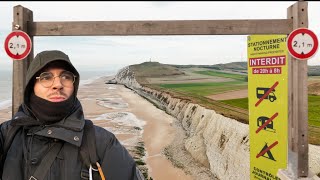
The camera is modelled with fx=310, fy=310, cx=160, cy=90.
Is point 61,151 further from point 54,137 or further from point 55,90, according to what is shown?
point 55,90

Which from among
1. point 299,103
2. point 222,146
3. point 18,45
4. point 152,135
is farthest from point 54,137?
point 152,135

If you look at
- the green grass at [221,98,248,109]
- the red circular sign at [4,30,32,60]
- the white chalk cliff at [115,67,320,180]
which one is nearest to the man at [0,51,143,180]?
the red circular sign at [4,30,32,60]

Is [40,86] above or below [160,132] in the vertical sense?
above

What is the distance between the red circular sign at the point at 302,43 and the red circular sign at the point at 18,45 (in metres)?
4.28

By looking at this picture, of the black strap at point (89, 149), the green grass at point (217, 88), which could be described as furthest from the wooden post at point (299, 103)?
the green grass at point (217, 88)

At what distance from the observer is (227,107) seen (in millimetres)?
21875

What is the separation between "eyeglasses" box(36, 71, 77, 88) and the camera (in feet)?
8.04

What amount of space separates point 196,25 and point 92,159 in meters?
3.48

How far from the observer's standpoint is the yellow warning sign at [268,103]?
6.60 metres

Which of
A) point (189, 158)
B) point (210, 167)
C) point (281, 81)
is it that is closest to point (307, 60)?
point (281, 81)

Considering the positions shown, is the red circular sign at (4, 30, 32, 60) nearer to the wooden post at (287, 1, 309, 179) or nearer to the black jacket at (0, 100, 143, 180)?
the black jacket at (0, 100, 143, 180)

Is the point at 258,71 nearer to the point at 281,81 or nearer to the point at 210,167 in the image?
the point at 281,81

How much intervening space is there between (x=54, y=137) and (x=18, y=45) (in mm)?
3154

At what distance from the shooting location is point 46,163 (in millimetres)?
2291
